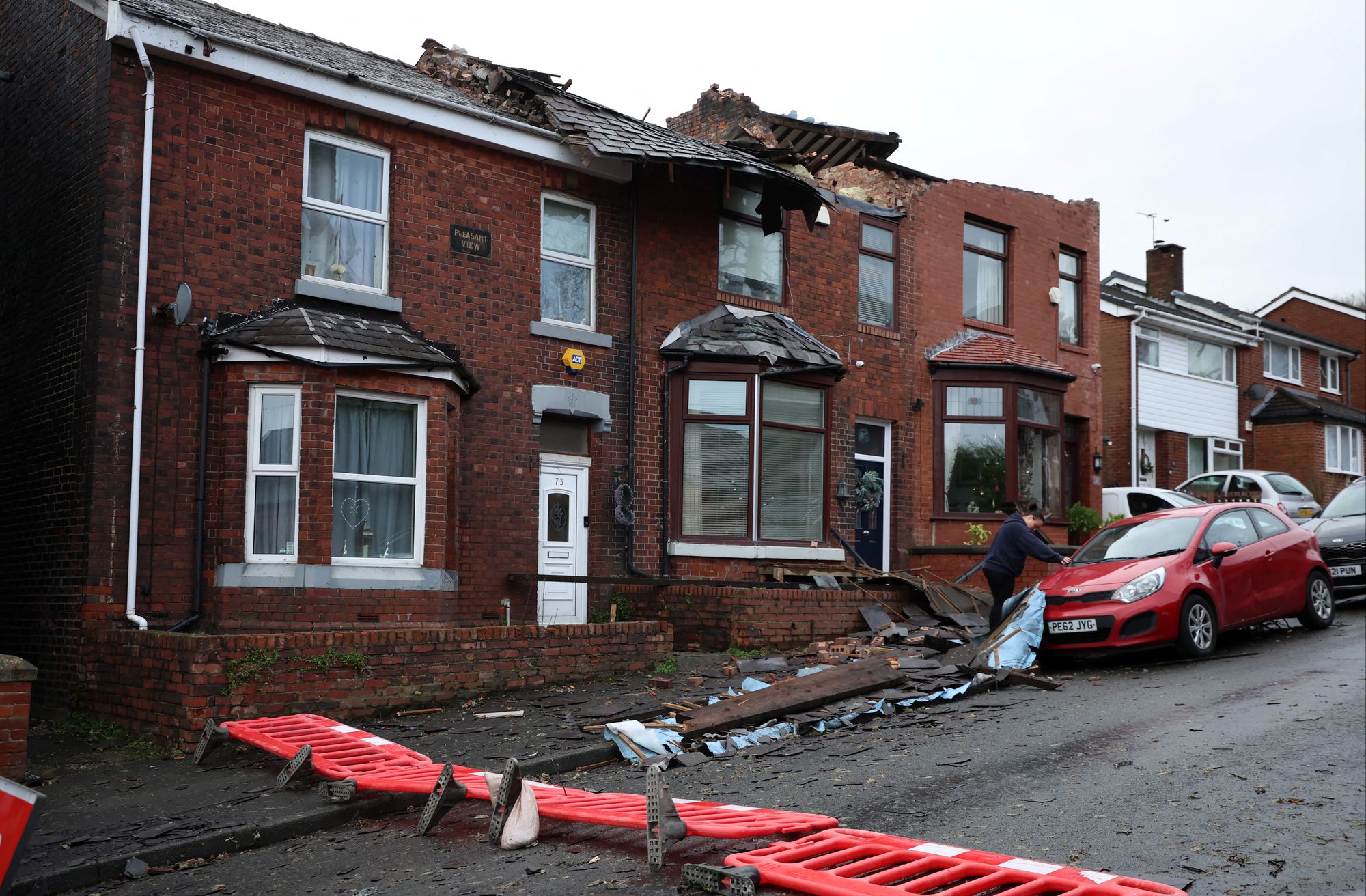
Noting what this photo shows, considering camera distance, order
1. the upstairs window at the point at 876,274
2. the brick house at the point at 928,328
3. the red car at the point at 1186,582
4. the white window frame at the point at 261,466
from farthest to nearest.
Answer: the upstairs window at the point at 876,274 → the brick house at the point at 928,328 → the red car at the point at 1186,582 → the white window frame at the point at 261,466

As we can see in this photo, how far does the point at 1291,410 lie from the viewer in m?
31.8

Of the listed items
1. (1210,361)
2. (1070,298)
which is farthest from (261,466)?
(1210,361)

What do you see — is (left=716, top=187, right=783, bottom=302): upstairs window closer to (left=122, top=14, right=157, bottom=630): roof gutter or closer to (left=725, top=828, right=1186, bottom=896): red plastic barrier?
(left=122, top=14, right=157, bottom=630): roof gutter

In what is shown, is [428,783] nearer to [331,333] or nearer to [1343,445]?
[331,333]

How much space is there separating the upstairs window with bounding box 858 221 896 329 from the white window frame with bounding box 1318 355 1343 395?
23044 millimetres

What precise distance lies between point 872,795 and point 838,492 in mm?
9715

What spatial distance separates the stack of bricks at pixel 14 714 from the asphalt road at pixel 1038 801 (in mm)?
2220

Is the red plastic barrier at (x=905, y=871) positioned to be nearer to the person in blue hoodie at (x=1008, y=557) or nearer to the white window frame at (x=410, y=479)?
the white window frame at (x=410, y=479)

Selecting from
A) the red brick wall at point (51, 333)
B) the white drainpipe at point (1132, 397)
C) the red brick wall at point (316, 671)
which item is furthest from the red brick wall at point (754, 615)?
the white drainpipe at point (1132, 397)

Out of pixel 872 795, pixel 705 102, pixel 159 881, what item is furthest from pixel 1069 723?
pixel 705 102

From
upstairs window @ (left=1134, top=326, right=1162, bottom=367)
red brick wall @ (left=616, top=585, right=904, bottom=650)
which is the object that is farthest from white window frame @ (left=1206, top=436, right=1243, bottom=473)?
red brick wall @ (left=616, top=585, right=904, bottom=650)

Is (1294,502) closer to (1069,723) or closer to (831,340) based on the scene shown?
(831,340)

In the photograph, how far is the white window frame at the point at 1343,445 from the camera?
3212cm

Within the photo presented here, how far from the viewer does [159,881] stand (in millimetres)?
6332
